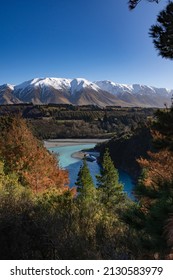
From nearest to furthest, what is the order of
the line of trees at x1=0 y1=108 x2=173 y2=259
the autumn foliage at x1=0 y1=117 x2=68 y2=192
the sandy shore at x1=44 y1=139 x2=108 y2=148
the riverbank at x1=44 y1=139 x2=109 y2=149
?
the line of trees at x1=0 y1=108 x2=173 y2=259, the autumn foliage at x1=0 y1=117 x2=68 y2=192, the sandy shore at x1=44 y1=139 x2=108 y2=148, the riverbank at x1=44 y1=139 x2=109 y2=149

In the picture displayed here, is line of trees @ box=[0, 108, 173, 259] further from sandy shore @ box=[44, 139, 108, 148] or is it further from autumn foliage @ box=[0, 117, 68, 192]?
sandy shore @ box=[44, 139, 108, 148]

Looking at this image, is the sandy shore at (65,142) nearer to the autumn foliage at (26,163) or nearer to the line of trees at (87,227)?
the autumn foliage at (26,163)

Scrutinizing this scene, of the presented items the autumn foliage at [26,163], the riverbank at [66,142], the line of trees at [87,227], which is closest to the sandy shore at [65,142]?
the riverbank at [66,142]

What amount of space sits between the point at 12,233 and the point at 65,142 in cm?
14625

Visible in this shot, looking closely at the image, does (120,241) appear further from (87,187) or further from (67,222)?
(87,187)

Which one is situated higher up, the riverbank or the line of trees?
the line of trees

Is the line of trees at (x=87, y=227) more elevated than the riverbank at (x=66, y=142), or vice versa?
the line of trees at (x=87, y=227)

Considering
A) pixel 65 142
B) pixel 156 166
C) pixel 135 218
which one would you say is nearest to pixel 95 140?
pixel 65 142

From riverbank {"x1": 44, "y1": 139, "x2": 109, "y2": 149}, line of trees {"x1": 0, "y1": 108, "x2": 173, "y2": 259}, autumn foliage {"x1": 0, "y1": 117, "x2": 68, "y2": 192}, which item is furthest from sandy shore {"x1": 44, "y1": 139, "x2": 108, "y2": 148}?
line of trees {"x1": 0, "y1": 108, "x2": 173, "y2": 259}

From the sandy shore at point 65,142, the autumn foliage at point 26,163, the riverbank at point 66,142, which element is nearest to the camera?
the autumn foliage at point 26,163

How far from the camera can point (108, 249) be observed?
9.23 m

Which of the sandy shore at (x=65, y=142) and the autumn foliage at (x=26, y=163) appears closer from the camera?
the autumn foliage at (x=26, y=163)

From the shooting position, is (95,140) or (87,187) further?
(95,140)

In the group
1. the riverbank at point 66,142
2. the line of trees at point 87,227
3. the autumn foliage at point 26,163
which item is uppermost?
the line of trees at point 87,227
